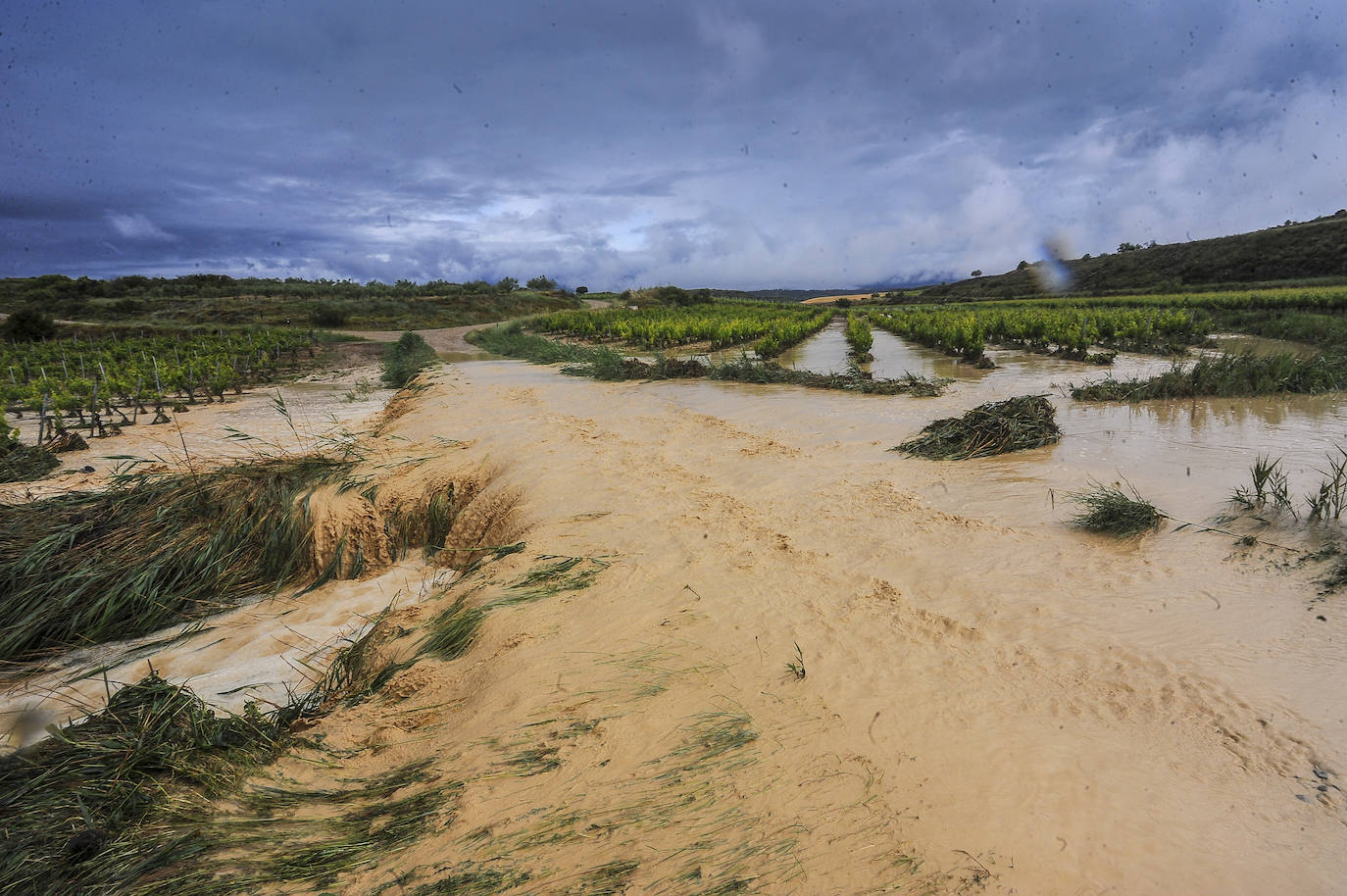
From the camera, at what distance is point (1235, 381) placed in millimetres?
8742

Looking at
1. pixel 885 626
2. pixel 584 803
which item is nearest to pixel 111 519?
pixel 584 803

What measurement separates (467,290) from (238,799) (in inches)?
2481

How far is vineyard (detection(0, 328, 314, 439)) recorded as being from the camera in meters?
10.8

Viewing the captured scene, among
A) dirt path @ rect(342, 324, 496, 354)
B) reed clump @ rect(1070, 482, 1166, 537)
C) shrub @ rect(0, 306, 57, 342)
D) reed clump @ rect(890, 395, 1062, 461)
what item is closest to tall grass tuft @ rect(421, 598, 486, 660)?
reed clump @ rect(1070, 482, 1166, 537)

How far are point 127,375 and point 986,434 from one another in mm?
17964

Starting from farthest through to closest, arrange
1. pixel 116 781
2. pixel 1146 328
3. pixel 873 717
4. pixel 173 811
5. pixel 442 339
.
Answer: pixel 442 339 < pixel 1146 328 < pixel 873 717 < pixel 116 781 < pixel 173 811

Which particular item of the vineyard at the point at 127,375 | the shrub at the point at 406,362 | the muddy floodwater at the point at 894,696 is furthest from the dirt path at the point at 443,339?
the muddy floodwater at the point at 894,696

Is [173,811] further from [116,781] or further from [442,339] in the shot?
[442,339]

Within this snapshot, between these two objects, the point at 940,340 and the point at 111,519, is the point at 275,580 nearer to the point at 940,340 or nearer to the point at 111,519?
the point at 111,519

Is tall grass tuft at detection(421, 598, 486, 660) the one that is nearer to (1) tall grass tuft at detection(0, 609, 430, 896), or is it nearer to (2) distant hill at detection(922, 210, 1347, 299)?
(1) tall grass tuft at detection(0, 609, 430, 896)

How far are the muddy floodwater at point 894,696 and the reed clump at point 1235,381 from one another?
371cm

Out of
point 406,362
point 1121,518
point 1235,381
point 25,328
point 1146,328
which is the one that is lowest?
point 1121,518

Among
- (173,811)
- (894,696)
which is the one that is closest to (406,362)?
(173,811)

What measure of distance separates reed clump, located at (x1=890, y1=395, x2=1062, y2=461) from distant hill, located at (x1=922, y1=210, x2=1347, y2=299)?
42.9 meters
